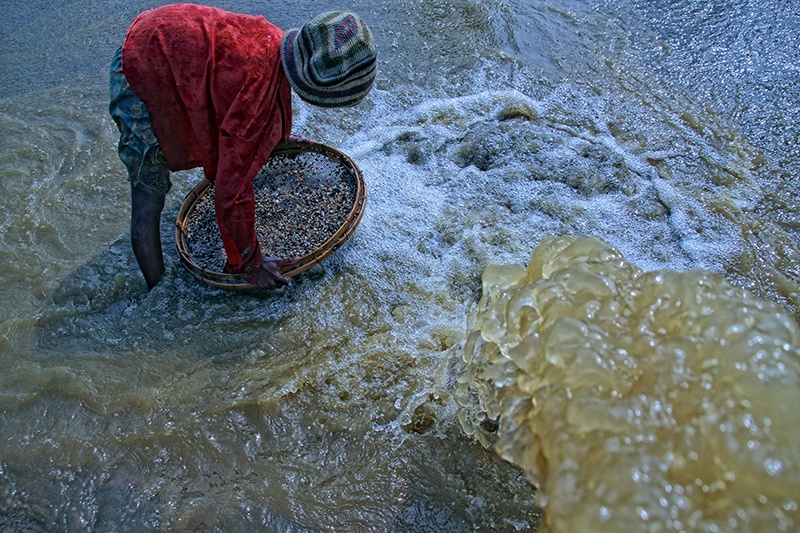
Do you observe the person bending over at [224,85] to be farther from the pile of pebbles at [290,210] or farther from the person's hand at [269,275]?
the pile of pebbles at [290,210]

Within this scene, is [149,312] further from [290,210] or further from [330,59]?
[330,59]

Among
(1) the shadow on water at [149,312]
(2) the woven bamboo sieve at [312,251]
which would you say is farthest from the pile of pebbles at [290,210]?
(1) the shadow on water at [149,312]

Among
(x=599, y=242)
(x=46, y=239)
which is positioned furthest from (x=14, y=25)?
(x=599, y=242)

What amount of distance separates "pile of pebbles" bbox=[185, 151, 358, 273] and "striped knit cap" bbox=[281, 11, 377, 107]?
2.54 ft

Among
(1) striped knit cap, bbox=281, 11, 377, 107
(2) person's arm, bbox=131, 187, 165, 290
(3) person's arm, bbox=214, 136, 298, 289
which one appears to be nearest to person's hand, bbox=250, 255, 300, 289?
(3) person's arm, bbox=214, 136, 298, 289

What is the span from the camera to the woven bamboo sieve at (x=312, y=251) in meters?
2.86

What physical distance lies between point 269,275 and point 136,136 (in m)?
0.87

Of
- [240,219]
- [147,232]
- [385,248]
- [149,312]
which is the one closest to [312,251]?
[240,219]

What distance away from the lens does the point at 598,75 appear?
14.0 feet

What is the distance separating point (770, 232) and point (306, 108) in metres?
3.17

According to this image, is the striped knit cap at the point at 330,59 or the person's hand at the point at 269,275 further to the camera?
the person's hand at the point at 269,275

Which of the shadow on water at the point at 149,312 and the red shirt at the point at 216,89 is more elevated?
the red shirt at the point at 216,89

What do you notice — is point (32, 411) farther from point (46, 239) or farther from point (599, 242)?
point (599, 242)

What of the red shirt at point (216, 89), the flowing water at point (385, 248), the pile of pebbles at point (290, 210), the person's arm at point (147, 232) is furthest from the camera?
the pile of pebbles at point (290, 210)
